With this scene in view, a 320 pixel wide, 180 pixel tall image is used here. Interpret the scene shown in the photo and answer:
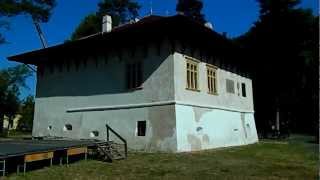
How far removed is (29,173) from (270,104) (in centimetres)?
3229

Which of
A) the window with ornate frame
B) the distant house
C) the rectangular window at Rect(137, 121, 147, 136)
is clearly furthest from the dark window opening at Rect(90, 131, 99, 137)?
the window with ornate frame

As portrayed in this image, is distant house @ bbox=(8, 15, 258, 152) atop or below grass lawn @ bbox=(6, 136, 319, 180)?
atop

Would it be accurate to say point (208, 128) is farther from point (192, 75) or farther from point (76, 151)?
point (76, 151)

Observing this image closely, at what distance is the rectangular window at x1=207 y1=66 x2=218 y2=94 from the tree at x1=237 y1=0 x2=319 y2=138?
45.3ft

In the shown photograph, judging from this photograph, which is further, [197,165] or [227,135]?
[227,135]

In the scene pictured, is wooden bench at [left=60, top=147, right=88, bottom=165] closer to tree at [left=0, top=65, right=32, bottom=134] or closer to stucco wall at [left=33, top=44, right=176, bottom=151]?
stucco wall at [left=33, top=44, right=176, bottom=151]

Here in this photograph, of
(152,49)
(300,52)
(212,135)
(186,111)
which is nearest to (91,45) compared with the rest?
(152,49)

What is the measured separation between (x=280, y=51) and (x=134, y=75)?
22085 mm

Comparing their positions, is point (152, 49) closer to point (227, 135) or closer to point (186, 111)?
point (186, 111)

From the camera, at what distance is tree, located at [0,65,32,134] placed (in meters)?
48.1

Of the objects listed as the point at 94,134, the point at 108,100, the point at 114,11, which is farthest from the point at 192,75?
the point at 114,11

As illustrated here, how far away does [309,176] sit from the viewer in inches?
452

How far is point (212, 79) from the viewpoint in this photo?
2264 cm

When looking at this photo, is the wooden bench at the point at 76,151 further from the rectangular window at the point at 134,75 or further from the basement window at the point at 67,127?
the basement window at the point at 67,127
